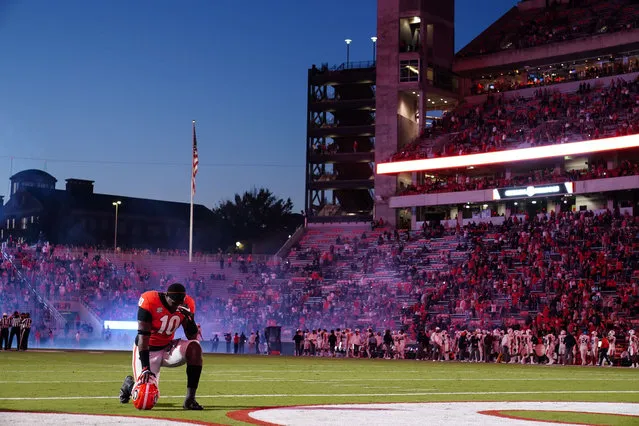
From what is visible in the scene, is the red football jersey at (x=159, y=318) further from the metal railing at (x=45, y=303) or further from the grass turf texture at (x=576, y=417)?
the metal railing at (x=45, y=303)

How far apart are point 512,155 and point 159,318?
48.6 metres

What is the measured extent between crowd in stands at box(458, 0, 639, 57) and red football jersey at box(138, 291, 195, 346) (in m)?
54.8

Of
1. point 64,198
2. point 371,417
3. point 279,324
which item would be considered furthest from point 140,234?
point 371,417

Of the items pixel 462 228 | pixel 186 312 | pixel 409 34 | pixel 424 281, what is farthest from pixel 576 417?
pixel 409 34

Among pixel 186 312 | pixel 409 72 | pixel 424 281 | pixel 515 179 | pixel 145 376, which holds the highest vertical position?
pixel 409 72

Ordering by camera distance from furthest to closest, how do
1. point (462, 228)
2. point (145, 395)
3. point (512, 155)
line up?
point (512, 155) → point (462, 228) → point (145, 395)

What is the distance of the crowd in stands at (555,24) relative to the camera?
207 ft

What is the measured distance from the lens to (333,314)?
52125 millimetres

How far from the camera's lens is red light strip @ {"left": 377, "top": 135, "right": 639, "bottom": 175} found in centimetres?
5284

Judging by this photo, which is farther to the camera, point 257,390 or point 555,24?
point 555,24

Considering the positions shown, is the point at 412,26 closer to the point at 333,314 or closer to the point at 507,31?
the point at 507,31

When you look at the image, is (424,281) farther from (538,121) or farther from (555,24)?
(555,24)

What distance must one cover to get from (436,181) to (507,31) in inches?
522

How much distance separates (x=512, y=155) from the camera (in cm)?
5778
